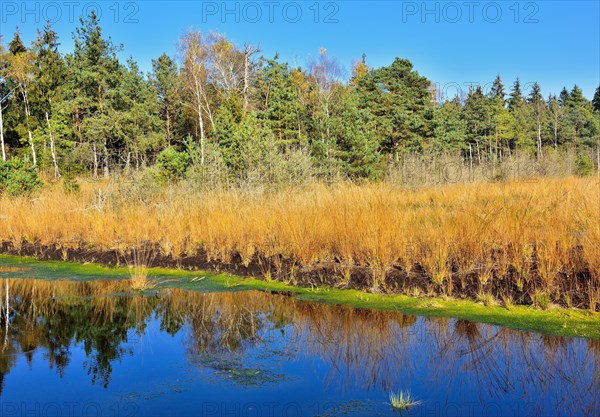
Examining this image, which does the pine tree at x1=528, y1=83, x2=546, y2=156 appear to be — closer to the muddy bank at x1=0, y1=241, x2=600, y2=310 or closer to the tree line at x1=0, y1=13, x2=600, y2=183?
the tree line at x1=0, y1=13, x2=600, y2=183

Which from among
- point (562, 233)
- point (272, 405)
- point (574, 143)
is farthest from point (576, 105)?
point (272, 405)

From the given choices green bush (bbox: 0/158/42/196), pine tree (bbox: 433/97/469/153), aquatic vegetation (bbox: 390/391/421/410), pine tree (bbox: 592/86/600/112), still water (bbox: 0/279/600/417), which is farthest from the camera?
pine tree (bbox: 592/86/600/112)

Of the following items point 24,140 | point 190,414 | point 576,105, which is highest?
point 576,105

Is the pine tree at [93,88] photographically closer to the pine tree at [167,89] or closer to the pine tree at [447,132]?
the pine tree at [167,89]

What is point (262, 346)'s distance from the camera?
580 centimetres

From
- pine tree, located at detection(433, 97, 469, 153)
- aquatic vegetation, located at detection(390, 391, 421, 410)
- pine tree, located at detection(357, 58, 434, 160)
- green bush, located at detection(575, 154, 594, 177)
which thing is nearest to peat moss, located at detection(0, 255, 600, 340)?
aquatic vegetation, located at detection(390, 391, 421, 410)

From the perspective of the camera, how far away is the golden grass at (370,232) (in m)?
7.20

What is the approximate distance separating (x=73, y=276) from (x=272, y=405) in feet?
21.7

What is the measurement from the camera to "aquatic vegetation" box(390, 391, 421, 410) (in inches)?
167

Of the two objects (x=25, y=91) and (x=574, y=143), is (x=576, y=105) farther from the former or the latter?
(x=25, y=91)

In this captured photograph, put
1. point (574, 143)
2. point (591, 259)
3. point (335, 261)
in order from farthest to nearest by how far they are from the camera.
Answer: point (574, 143) → point (335, 261) → point (591, 259)

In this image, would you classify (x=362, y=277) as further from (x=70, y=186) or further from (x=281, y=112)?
(x=281, y=112)

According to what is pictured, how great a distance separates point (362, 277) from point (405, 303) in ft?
3.86

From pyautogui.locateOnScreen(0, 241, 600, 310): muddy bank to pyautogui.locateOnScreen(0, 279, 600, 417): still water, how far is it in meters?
0.97
